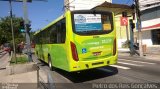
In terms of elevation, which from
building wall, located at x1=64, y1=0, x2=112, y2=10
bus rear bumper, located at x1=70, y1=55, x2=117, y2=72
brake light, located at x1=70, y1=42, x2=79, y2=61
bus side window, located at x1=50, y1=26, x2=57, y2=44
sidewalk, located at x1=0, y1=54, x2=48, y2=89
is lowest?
sidewalk, located at x1=0, y1=54, x2=48, y2=89

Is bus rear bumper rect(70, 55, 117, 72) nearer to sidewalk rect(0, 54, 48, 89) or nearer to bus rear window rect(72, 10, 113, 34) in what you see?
bus rear window rect(72, 10, 113, 34)

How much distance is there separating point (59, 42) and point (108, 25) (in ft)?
8.37

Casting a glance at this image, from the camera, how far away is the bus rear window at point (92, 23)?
37.5ft

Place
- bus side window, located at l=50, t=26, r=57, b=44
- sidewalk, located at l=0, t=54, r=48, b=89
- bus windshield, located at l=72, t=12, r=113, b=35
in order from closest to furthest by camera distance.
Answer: bus windshield, located at l=72, t=12, r=113, b=35
sidewalk, located at l=0, t=54, r=48, b=89
bus side window, located at l=50, t=26, r=57, b=44

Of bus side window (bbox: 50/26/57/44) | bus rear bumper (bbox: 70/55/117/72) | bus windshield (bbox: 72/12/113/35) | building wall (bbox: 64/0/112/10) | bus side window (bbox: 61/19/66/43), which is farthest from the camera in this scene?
building wall (bbox: 64/0/112/10)

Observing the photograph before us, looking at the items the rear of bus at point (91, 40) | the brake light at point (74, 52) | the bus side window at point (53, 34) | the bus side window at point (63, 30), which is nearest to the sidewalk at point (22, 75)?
the bus side window at point (53, 34)

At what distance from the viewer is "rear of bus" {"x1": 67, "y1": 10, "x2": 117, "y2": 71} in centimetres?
1126

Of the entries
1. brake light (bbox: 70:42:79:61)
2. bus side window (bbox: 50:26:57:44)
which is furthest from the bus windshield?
bus side window (bbox: 50:26:57:44)

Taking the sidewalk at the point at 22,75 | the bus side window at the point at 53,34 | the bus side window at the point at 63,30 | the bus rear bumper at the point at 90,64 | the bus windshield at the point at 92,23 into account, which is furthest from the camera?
the bus side window at the point at 53,34

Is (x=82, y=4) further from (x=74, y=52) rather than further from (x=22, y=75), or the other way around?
(x=74, y=52)

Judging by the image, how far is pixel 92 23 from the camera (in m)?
11.8

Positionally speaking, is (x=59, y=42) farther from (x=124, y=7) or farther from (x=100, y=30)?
(x=124, y=7)

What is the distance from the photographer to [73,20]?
37.3ft

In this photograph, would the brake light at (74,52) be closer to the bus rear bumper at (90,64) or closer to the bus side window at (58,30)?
the bus rear bumper at (90,64)
